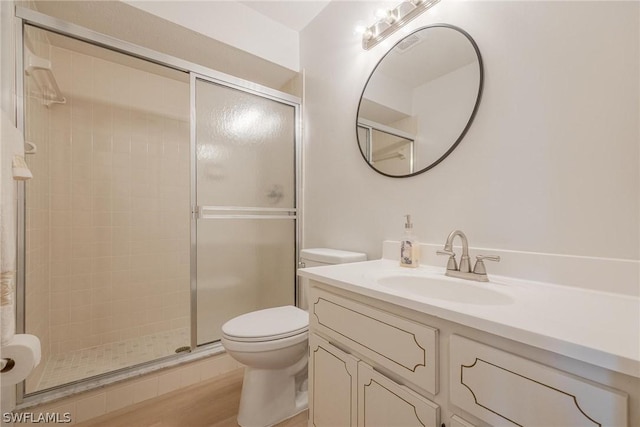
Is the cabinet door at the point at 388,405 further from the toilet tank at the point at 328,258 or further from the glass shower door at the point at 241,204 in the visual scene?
the glass shower door at the point at 241,204

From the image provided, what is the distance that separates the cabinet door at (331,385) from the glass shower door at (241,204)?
3.03 ft

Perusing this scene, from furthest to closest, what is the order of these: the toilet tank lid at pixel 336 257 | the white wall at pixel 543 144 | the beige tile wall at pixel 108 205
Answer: the beige tile wall at pixel 108 205 < the toilet tank lid at pixel 336 257 < the white wall at pixel 543 144

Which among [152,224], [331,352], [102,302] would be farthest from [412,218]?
[102,302]

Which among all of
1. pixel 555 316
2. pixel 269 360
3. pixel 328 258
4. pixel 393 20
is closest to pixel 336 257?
pixel 328 258

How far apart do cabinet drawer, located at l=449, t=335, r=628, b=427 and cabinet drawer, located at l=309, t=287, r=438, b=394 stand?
60 millimetres

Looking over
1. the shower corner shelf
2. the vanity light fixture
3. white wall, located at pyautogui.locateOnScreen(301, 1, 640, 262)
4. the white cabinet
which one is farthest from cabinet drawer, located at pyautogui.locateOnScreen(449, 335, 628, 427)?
the shower corner shelf

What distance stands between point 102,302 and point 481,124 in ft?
8.71

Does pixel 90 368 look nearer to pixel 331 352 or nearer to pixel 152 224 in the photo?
pixel 152 224

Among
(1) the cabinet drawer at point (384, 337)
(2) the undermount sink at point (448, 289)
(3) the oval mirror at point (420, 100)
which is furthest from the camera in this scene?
(3) the oval mirror at point (420, 100)

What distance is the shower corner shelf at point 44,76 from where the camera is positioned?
1271 millimetres

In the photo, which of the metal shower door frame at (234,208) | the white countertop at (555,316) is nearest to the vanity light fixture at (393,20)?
the metal shower door frame at (234,208)

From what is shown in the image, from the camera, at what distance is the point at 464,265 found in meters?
0.98

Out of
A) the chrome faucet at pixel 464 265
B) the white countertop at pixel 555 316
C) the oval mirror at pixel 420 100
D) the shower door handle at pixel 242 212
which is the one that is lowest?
the white countertop at pixel 555 316

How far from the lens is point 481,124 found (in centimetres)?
106
